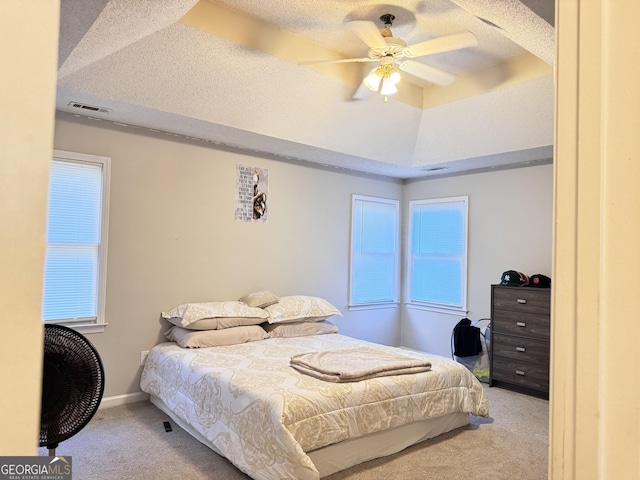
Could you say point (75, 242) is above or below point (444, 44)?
below

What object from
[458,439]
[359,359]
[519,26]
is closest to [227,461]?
[359,359]

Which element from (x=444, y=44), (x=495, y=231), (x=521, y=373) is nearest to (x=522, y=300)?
(x=521, y=373)

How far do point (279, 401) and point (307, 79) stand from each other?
2501mm

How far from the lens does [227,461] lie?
112 inches

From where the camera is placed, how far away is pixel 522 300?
4.39 metres

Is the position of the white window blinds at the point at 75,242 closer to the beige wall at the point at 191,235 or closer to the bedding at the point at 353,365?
the beige wall at the point at 191,235

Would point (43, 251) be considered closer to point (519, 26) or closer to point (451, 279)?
point (519, 26)

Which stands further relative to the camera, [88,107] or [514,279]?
[514,279]

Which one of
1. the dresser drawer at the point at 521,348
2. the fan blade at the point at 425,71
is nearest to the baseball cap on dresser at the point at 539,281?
the dresser drawer at the point at 521,348

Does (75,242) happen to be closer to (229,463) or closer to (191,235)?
(191,235)

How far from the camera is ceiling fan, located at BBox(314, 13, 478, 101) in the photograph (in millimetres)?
2699

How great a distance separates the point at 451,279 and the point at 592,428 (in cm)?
507

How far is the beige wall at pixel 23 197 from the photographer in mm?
311

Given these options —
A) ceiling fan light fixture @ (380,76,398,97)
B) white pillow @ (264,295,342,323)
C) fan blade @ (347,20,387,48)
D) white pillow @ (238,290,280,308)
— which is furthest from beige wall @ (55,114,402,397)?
fan blade @ (347,20,387,48)
